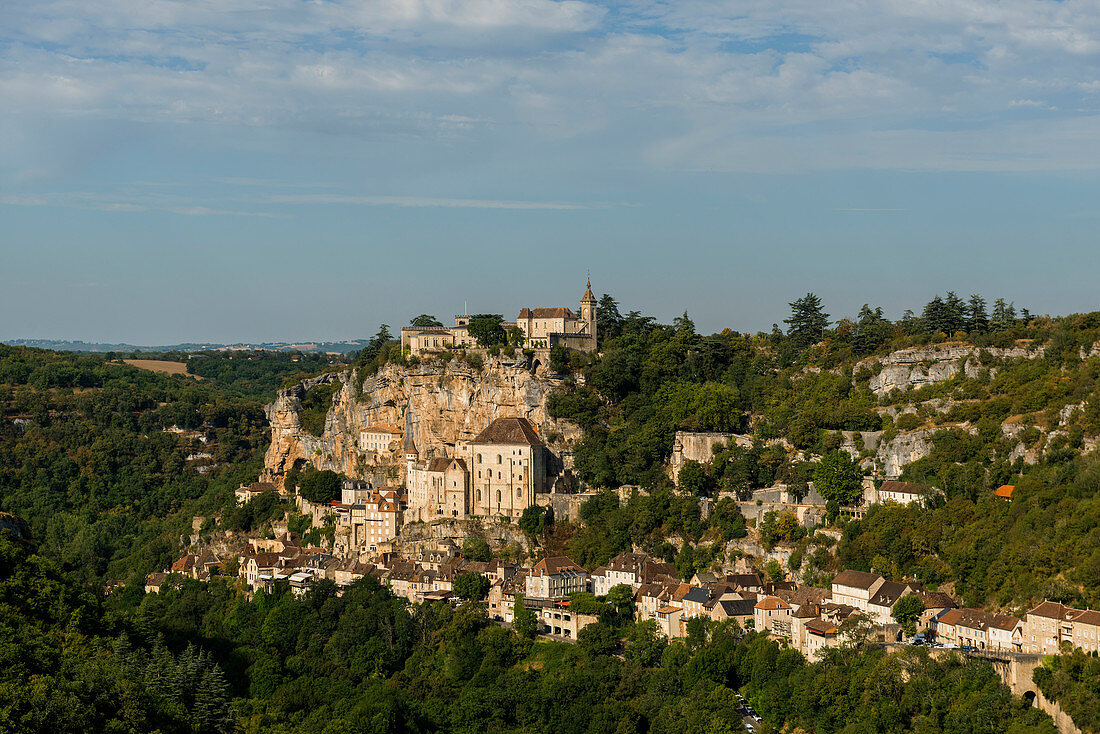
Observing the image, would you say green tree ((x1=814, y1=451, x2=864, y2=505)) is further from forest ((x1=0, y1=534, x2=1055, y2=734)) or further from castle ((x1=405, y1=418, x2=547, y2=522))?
castle ((x1=405, y1=418, x2=547, y2=522))

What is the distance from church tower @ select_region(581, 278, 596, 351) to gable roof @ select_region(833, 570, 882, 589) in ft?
88.9

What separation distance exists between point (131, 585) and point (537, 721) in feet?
113

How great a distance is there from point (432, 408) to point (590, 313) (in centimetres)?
Result: 1157

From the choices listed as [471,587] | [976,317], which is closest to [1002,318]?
[976,317]

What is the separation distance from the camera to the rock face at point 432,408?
7094 centimetres

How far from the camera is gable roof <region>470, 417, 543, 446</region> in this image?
2623 inches

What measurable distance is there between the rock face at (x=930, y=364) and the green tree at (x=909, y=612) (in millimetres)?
17191

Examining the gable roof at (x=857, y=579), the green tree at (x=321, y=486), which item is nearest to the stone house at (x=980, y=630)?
the gable roof at (x=857, y=579)

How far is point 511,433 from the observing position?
67.2 metres

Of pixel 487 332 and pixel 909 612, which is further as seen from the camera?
pixel 487 332

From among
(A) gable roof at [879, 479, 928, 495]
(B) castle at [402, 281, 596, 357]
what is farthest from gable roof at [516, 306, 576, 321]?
(A) gable roof at [879, 479, 928, 495]

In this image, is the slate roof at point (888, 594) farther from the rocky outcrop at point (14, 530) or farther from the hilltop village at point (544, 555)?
the rocky outcrop at point (14, 530)

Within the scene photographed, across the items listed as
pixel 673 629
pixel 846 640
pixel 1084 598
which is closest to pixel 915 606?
pixel 846 640

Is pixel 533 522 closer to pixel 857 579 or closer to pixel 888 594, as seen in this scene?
pixel 857 579
